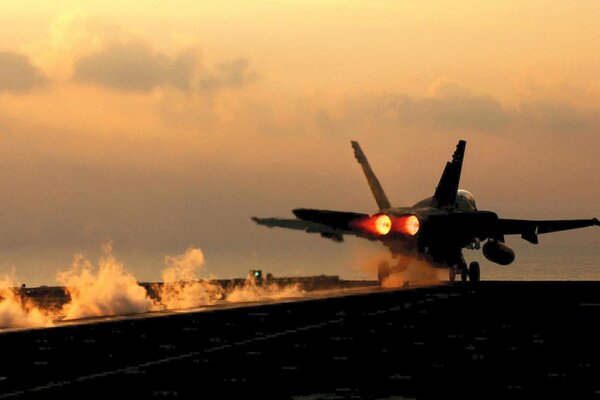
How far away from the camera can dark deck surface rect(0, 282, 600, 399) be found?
17.5m

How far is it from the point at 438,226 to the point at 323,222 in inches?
283

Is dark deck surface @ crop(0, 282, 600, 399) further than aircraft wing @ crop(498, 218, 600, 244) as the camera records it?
No

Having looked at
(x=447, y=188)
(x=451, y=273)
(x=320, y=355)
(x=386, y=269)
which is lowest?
(x=320, y=355)

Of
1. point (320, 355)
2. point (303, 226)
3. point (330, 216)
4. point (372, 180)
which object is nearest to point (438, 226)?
point (330, 216)

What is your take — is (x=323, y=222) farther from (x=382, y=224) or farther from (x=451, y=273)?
(x=451, y=273)

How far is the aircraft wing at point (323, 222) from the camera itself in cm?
6525

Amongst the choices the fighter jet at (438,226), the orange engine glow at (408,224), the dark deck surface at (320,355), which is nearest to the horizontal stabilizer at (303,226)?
the fighter jet at (438,226)

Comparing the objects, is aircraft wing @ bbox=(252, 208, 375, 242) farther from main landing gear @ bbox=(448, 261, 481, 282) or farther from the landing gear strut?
main landing gear @ bbox=(448, 261, 481, 282)

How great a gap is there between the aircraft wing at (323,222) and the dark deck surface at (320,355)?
22.2 meters

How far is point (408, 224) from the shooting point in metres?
62.8

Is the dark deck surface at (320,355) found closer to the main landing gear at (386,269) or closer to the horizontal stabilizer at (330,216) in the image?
the horizontal stabilizer at (330,216)

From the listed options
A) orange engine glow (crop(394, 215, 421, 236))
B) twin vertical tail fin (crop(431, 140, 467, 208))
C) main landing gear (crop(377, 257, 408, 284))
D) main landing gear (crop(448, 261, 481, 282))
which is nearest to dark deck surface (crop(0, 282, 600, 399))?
orange engine glow (crop(394, 215, 421, 236))

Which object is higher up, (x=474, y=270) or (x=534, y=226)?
(x=534, y=226)

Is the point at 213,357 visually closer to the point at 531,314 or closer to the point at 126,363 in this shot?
the point at 126,363
